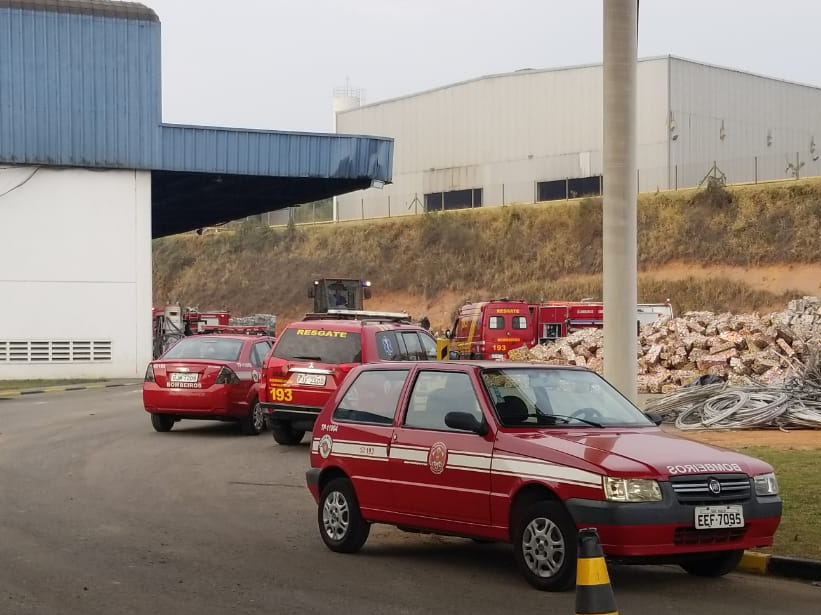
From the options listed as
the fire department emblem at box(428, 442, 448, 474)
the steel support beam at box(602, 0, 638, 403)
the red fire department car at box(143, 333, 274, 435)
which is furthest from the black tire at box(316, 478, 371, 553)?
the red fire department car at box(143, 333, 274, 435)

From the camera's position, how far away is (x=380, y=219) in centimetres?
8244

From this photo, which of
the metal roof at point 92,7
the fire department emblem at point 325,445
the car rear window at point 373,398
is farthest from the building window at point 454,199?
the fire department emblem at point 325,445

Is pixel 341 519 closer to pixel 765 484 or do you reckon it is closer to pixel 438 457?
pixel 438 457

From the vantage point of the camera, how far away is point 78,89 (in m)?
41.7

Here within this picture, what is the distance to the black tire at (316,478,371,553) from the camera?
35.6ft

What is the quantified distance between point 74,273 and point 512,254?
3511 cm

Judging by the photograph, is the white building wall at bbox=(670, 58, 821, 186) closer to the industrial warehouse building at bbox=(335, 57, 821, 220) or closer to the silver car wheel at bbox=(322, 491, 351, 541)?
the industrial warehouse building at bbox=(335, 57, 821, 220)

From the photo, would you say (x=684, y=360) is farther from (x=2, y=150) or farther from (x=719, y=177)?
(x=719, y=177)

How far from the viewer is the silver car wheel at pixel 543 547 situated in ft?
29.4

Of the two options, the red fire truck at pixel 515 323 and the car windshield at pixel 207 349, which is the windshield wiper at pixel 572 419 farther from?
the red fire truck at pixel 515 323

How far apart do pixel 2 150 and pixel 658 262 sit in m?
36.0

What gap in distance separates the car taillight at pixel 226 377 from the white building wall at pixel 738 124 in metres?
50.0

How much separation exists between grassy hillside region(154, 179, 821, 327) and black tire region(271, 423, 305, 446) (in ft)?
139

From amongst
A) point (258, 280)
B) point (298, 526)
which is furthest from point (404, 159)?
point (298, 526)
